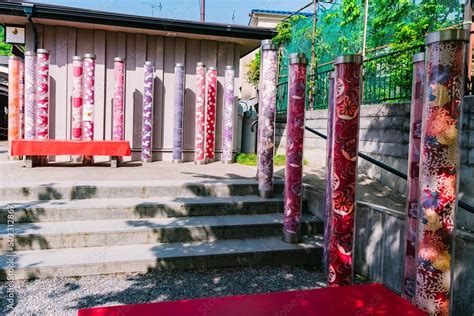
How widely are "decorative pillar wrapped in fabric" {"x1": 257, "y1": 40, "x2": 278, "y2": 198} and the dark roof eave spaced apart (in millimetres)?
3287

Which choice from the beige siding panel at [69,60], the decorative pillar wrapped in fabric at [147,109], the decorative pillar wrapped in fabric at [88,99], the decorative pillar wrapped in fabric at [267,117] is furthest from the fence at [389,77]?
the beige siding panel at [69,60]

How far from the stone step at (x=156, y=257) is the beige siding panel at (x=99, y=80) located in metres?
4.87

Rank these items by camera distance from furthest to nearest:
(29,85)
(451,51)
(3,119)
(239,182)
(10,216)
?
(3,119) → (29,85) → (239,182) → (10,216) → (451,51)

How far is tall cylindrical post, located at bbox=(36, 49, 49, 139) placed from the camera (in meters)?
7.84

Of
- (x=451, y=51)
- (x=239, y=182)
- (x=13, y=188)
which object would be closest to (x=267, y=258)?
(x=239, y=182)

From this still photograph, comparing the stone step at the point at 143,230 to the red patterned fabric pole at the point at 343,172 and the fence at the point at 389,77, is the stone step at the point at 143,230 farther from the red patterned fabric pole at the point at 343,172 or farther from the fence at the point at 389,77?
the fence at the point at 389,77

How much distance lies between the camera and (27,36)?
8.32m

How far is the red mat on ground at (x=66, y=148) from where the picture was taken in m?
7.08

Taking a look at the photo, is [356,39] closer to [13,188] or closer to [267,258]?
[267,258]

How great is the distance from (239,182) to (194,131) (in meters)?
3.73

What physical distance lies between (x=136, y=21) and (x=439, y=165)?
728 cm

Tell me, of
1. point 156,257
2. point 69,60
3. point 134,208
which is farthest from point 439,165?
point 69,60

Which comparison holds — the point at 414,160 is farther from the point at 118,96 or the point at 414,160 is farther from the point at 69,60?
the point at 69,60

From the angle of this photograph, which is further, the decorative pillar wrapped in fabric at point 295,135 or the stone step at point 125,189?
Answer: the stone step at point 125,189
